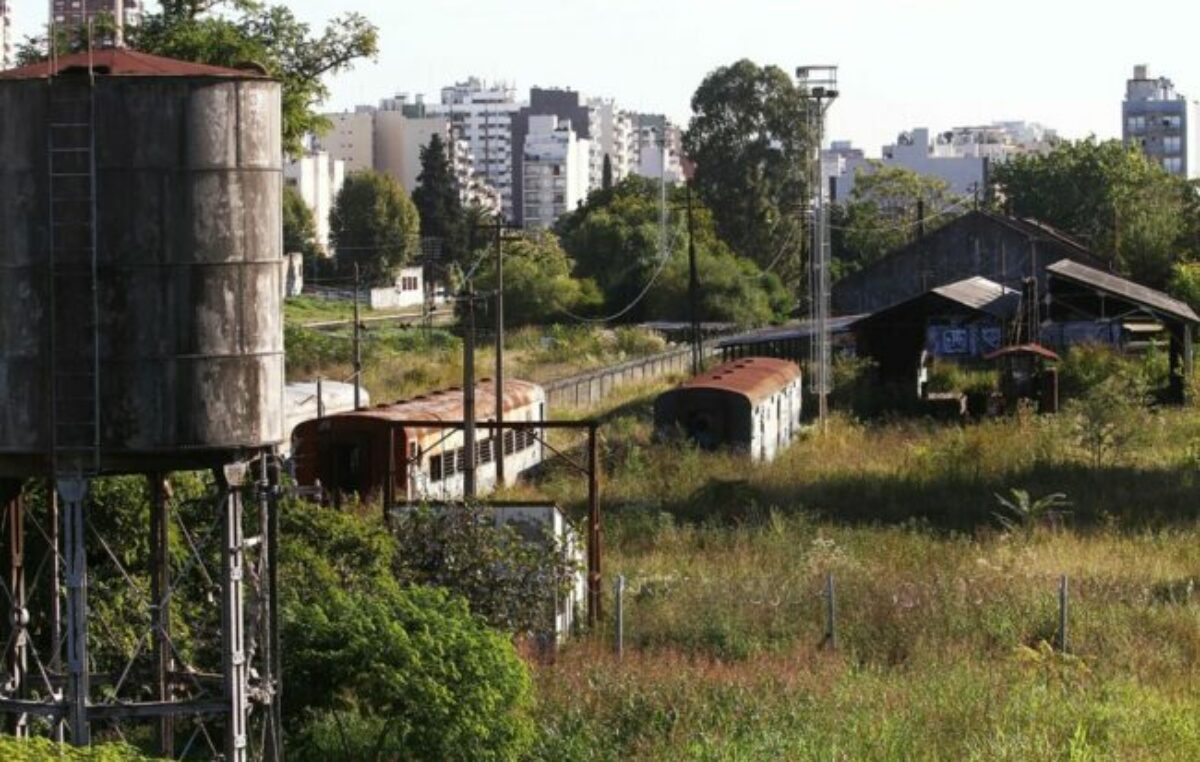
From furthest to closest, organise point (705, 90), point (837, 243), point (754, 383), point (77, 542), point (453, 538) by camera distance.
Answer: point (837, 243), point (705, 90), point (754, 383), point (453, 538), point (77, 542)

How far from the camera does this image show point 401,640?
728 inches

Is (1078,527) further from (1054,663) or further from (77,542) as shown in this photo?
(77,542)

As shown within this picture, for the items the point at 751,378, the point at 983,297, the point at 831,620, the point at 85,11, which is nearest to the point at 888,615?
the point at 831,620

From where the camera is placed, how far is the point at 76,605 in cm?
1569

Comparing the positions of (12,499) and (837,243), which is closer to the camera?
(12,499)

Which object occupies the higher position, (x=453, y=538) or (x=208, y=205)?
(x=208, y=205)

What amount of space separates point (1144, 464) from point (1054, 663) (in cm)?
1725

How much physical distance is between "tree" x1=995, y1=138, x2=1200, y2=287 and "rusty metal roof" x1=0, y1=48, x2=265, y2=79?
67930mm

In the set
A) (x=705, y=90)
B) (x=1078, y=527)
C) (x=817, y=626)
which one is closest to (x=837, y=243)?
(x=705, y=90)

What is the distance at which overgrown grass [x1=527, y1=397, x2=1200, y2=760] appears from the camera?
19.4 m

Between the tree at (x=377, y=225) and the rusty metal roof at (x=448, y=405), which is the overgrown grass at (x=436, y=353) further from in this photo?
the tree at (x=377, y=225)

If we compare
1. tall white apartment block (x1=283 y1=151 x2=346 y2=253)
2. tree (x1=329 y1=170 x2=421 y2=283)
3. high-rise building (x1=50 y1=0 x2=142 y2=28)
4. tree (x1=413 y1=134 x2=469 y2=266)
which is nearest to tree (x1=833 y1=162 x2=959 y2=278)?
tree (x1=413 y1=134 x2=469 y2=266)

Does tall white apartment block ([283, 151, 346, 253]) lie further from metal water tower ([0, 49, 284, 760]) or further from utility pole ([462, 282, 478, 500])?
metal water tower ([0, 49, 284, 760])

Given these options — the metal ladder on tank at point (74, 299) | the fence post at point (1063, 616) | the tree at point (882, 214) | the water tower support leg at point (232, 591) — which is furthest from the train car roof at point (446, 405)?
the tree at point (882, 214)
